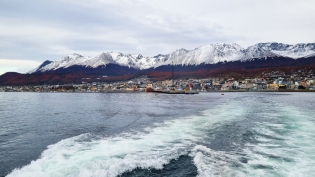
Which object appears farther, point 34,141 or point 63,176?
point 34,141

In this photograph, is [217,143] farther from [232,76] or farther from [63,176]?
[232,76]

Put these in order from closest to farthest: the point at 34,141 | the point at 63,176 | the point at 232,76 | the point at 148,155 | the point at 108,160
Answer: the point at 63,176
the point at 108,160
the point at 148,155
the point at 34,141
the point at 232,76

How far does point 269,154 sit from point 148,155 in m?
6.12

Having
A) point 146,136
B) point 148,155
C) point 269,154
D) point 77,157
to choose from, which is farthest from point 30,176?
point 269,154

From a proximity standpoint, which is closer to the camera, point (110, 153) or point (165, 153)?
point (110, 153)

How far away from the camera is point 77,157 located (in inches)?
452

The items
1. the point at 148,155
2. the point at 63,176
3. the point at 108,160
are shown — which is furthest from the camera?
the point at 148,155

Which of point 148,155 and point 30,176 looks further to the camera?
point 148,155

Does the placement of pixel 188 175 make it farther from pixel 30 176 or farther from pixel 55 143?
pixel 55 143

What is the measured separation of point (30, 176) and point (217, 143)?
10.0 m

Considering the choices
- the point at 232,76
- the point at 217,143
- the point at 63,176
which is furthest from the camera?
the point at 232,76

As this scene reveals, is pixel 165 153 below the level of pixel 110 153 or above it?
below

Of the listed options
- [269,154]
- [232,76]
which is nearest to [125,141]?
[269,154]

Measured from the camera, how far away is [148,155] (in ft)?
39.1
